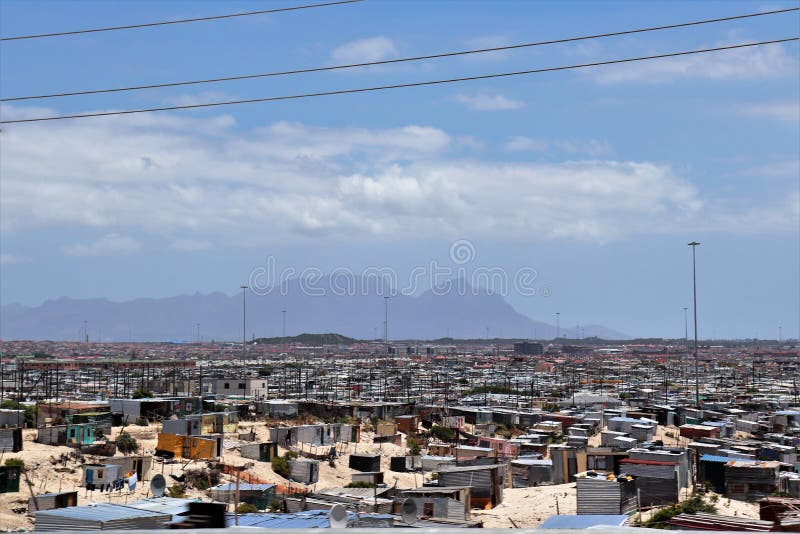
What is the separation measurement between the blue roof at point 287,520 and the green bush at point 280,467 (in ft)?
38.3

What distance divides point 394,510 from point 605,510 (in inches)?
198

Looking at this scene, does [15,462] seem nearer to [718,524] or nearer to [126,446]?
[126,446]

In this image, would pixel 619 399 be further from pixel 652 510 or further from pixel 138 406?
pixel 652 510

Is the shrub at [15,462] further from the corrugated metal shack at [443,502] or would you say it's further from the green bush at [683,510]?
the green bush at [683,510]

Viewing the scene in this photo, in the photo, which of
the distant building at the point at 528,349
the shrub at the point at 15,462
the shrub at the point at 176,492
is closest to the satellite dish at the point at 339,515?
the shrub at the point at 176,492

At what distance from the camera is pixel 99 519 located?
46.5ft

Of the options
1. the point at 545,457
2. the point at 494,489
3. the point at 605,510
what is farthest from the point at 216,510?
the point at 545,457

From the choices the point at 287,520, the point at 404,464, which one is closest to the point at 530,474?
the point at 404,464

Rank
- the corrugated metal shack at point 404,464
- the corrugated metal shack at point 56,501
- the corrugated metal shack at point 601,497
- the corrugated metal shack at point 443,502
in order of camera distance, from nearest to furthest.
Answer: the corrugated metal shack at point 443,502
the corrugated metal shack at point 56,501
the corrugated metal shack at point 601,497
the corrugated metal shack at point 404,464

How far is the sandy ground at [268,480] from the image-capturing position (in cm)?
2123

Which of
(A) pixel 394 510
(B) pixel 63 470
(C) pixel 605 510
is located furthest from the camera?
(B) pixel 63 470

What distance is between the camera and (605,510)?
2083 centimetres

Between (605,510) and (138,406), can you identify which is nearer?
(605,510)

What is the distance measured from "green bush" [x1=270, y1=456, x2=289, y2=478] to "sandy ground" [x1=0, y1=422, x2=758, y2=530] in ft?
0.67
